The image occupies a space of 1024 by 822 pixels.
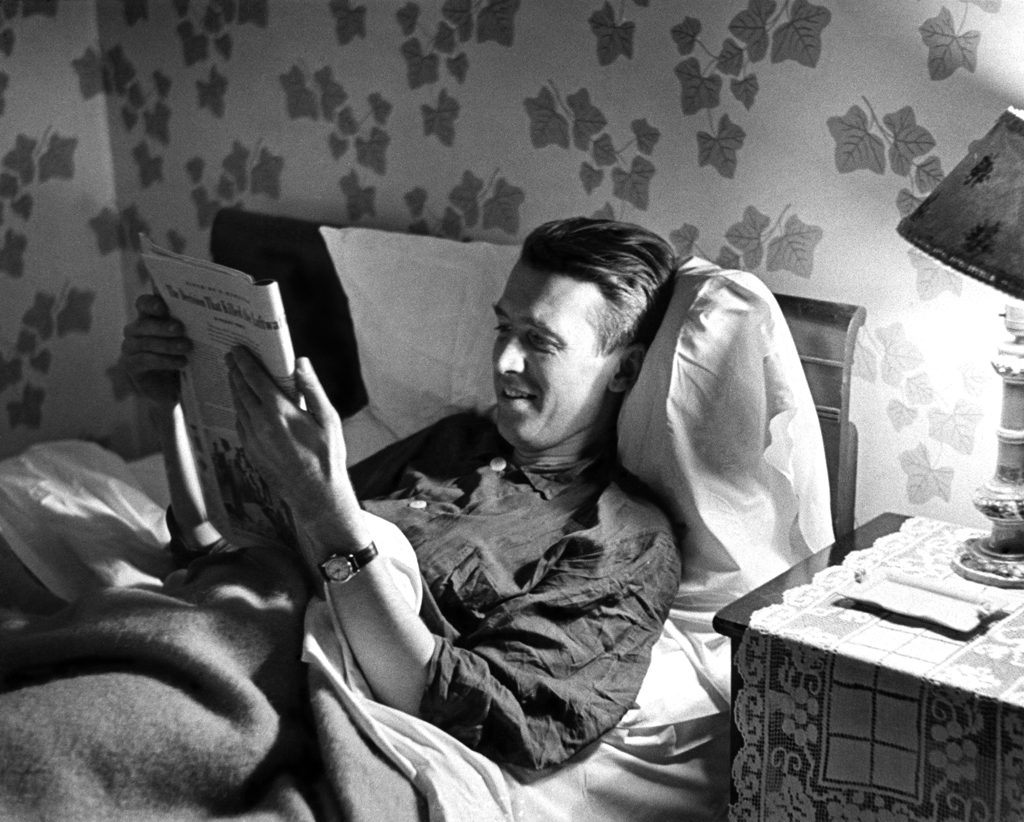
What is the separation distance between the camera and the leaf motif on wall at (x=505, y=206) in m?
2.35

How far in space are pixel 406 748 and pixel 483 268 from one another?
95 cm

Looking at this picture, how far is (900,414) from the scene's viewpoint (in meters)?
1.94

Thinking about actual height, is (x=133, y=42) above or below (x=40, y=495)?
above

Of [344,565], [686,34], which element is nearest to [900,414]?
[686,34]

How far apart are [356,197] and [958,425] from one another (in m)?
1.26

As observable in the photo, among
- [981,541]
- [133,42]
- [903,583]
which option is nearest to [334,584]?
[903,583]

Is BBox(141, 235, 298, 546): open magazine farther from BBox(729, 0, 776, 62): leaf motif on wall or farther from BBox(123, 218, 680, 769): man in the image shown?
BBox(729, 0, 776, 62): leaf motif on wall

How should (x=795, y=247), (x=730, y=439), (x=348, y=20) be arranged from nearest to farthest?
(x=730, y=439) → (x=795, y=247) → (x=348, y=20)

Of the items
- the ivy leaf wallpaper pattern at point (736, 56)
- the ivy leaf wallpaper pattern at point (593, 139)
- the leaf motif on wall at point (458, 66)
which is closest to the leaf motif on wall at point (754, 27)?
the ivy leaf wallpaper pattern at point (736, 56)

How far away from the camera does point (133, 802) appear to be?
53.4 inches

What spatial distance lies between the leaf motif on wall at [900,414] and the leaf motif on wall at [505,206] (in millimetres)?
747

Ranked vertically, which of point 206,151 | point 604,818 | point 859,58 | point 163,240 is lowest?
point 604,818

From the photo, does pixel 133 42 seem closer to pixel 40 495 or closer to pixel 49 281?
pixel 49 281

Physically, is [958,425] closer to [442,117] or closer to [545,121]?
[545,121]
